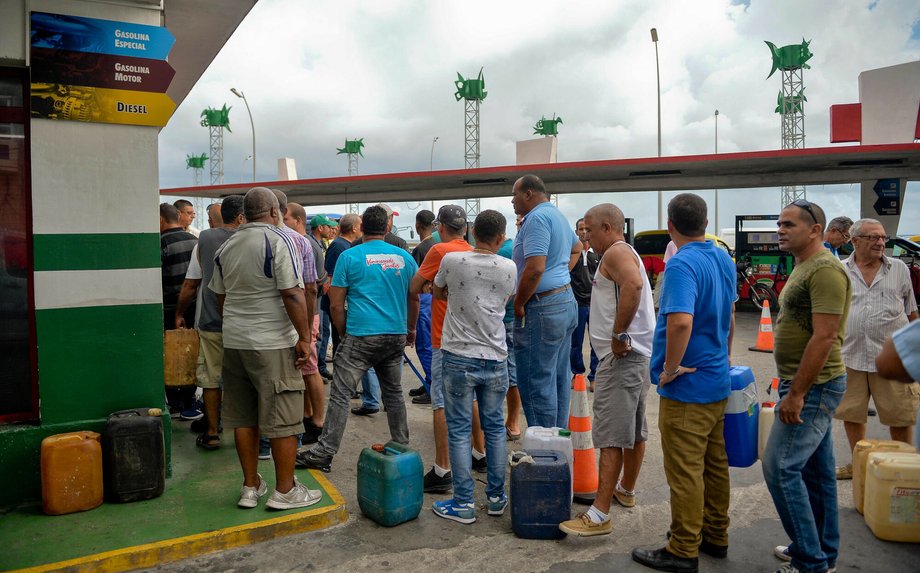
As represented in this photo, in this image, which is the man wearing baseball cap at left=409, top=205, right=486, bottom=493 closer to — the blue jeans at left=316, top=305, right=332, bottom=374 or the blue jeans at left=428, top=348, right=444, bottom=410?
the blue jeans at left=428, top=348, right=444, bottom=410

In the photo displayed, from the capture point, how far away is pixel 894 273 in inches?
197

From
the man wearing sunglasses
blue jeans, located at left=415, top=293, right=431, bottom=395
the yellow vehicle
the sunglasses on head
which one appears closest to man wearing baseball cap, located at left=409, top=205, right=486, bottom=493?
the sunglasses on head

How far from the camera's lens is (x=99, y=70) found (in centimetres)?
446

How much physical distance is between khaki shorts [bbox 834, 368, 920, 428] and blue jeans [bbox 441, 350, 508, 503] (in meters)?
2.62

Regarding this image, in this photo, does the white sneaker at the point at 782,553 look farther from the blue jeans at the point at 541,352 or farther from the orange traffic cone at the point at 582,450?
the blue jeans at the point at 541,352

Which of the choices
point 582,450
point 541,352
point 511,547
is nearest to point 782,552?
point 582,450

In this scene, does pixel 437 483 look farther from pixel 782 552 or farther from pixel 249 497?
pixel 782 552

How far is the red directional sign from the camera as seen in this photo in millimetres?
4305

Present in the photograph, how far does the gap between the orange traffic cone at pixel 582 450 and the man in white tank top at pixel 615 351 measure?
1.27 feet

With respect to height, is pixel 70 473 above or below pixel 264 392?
below

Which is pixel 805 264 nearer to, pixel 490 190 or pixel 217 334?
pixel 217 334

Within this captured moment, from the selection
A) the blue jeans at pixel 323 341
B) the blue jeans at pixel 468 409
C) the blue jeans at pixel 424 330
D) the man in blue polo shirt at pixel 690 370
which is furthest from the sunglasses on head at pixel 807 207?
the blue jeans at pixel 323 341

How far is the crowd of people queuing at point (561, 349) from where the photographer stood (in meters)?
3.36

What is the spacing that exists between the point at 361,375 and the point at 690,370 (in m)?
2.47
